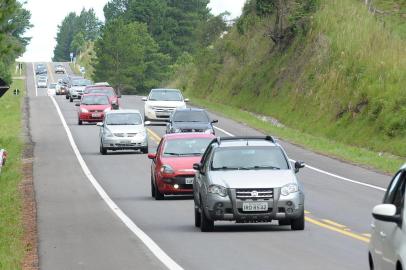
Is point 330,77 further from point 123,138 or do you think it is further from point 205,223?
point 205,223

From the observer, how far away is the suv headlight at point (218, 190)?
2106 centimetres

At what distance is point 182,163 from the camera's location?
3012 centimetres

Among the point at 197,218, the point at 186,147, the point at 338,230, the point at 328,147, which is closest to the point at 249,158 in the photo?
the point at 197,218

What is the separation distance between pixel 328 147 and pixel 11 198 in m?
23.9

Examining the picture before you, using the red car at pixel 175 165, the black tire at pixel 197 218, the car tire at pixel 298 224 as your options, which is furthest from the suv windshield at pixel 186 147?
the car tire at pixel 298 224

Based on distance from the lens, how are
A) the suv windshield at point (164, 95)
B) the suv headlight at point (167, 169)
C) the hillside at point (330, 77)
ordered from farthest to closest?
the suv windshield at point (164, 95), the hillside at point (330, 77), the suv headlight at point (167, 169)

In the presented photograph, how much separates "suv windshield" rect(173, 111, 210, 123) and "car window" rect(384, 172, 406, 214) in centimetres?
3932

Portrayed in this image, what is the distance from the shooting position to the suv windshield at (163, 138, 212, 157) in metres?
31.0

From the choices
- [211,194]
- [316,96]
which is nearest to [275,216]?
[211,194]

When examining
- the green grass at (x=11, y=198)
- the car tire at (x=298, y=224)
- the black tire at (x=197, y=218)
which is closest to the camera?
the green grass at (x=11, y=198)

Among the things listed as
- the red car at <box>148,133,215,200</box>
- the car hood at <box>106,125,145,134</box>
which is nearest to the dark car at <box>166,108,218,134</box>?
the car hood at <box>106,125,145,134</box>

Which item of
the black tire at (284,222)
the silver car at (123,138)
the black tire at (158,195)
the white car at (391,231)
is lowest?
the silver car at (123,138)

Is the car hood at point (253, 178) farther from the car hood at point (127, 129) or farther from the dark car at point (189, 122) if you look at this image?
the dark car at point (189, 122)

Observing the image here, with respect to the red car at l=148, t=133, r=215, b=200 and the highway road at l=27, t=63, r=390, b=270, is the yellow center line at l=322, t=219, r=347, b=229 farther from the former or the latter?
the red car at l=148, t=133, r=215, b=200
